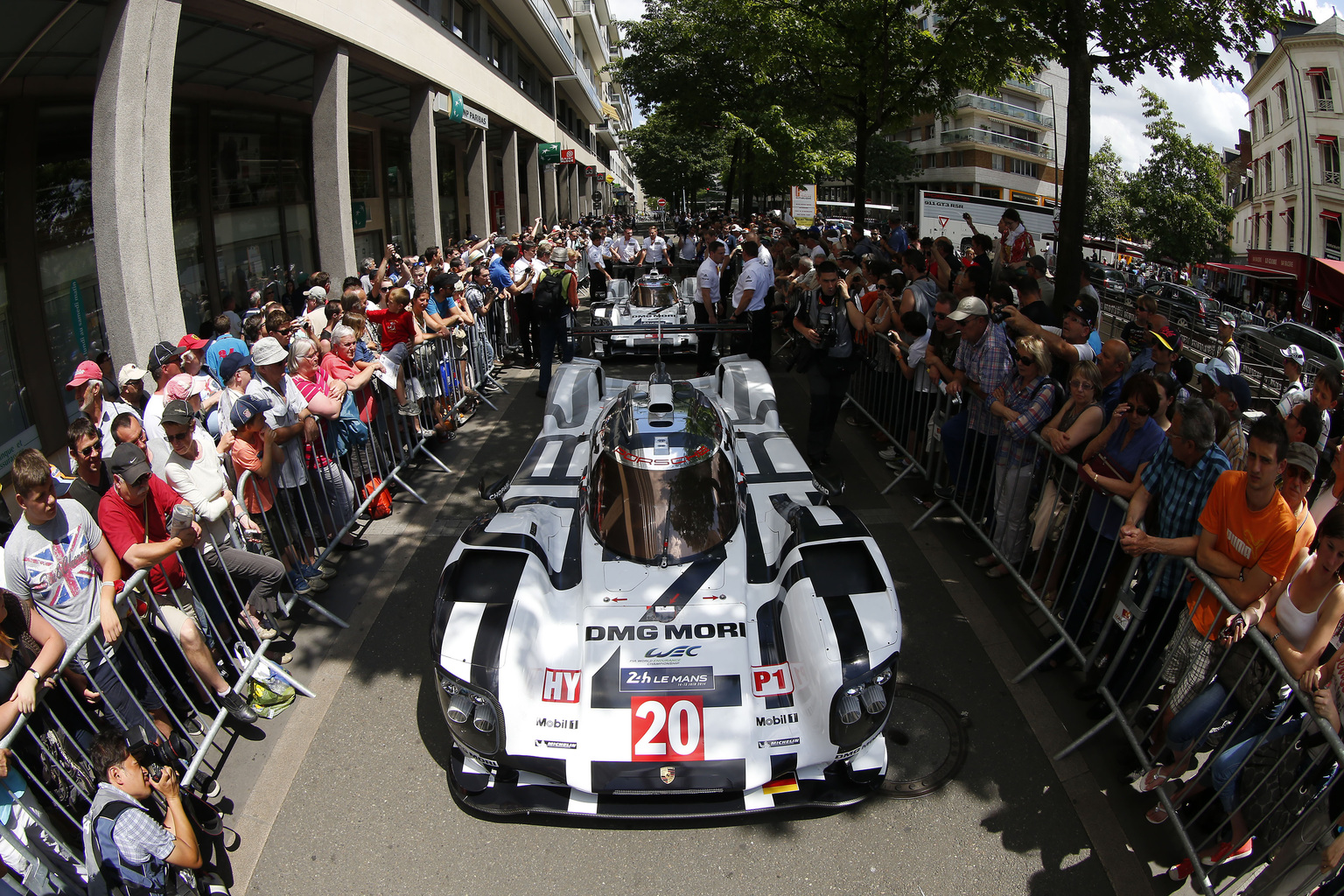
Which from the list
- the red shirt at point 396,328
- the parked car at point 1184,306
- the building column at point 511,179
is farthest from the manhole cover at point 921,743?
the building column at point 511,179

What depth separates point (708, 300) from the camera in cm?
1093

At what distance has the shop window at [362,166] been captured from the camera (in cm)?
1858

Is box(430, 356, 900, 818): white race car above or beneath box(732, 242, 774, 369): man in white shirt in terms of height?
beneath

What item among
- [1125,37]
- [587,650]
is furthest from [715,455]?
[1125,37]

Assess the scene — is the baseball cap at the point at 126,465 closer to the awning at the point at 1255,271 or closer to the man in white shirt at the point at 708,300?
the man in white shirt at the point at 708,300

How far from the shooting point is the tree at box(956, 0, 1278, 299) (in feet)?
23.6

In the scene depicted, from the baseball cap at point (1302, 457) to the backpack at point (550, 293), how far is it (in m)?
7.76

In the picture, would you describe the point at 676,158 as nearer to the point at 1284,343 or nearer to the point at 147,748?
the point at 1284,343

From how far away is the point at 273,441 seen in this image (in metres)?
4.84

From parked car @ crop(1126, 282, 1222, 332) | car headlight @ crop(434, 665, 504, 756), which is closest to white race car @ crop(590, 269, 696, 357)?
car headlight @ crop(434, 665, 504, 756)

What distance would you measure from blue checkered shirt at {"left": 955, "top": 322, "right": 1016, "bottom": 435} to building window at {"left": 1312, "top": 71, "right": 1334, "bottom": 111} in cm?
4508

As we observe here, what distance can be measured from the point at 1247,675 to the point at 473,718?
10.8 feet

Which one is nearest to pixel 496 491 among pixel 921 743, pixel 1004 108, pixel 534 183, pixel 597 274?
pixel 921 743

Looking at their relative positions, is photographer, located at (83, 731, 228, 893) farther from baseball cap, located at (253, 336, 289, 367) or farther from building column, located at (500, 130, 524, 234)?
building column, located at (500, 130, 524, 234)
